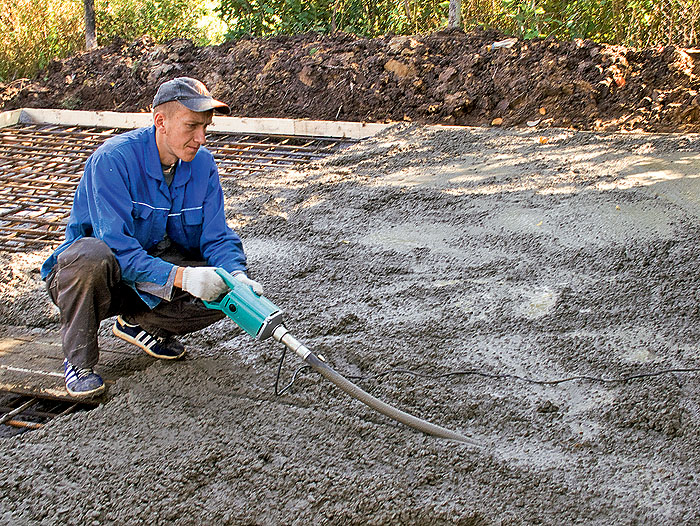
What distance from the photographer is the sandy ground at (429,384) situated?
2.14m

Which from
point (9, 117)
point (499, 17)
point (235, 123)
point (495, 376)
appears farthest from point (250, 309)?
point (499, 17)

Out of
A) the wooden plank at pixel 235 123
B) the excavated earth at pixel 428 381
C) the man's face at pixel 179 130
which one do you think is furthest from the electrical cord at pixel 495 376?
the wooden plank at pixel 235 123

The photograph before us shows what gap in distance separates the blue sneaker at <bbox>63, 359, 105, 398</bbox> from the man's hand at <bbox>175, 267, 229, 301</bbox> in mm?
612

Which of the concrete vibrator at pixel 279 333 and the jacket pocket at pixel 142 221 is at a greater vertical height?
the jacket pocket at pixel 142 221

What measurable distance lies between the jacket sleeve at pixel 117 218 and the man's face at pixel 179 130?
0.57 ft

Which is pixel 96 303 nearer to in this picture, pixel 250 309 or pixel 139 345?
pixel 139 345

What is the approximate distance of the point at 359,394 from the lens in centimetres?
235

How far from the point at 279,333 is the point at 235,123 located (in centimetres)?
486

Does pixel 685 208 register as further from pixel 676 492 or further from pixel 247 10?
pixel 247 10

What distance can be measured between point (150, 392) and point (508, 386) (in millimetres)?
1386

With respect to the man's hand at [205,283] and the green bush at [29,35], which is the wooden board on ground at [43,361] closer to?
the man's hand at [205,283]

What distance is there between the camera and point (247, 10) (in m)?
9.22

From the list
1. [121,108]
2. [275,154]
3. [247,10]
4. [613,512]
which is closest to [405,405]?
[613,512]

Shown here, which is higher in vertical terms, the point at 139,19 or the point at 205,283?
the point at 139,19
